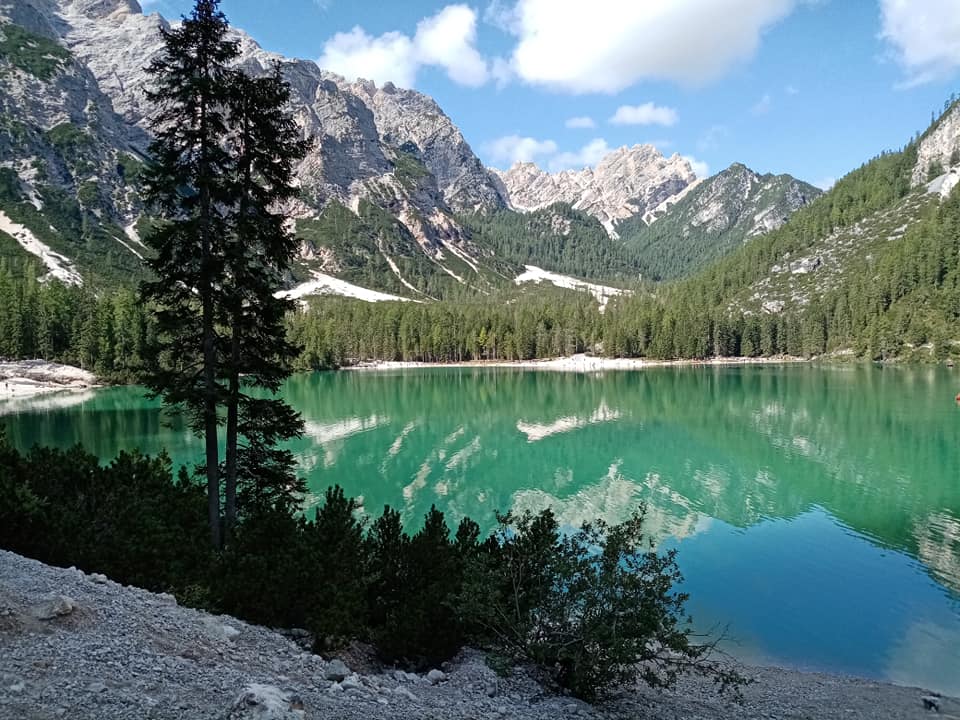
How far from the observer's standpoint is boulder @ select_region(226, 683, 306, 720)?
23.9 feet

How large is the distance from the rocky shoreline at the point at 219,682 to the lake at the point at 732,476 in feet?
19.9

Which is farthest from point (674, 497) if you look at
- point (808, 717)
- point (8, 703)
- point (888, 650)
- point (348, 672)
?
point (8, 703)

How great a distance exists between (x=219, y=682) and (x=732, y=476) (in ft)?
124

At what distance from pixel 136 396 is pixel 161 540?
81.9 meters

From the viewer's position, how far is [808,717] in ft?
38.0

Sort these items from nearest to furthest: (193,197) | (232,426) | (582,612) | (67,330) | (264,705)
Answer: (264,705) → (582,612) → (193,197) → (232,426) → (67,330)

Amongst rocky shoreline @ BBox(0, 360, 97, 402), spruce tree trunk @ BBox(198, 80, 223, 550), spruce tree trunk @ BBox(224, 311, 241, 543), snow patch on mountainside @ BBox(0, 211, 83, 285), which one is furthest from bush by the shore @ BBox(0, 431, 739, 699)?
snow patch on mountainside @ BBox(0, 211, 83, 285)

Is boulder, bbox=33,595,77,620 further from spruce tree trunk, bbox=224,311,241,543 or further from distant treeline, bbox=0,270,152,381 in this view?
distant treeline, bbox=0,270,152,381

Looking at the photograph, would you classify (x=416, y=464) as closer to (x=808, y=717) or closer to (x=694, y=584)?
(x=694, y=584)

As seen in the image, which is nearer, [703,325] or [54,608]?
[54,608]

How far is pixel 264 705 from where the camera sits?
24.8ft

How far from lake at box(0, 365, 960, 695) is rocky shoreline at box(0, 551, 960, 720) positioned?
19.9ft

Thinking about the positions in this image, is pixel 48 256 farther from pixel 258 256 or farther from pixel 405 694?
pixel 405 694

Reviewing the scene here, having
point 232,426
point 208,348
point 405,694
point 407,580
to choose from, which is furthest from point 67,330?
point 405,694
